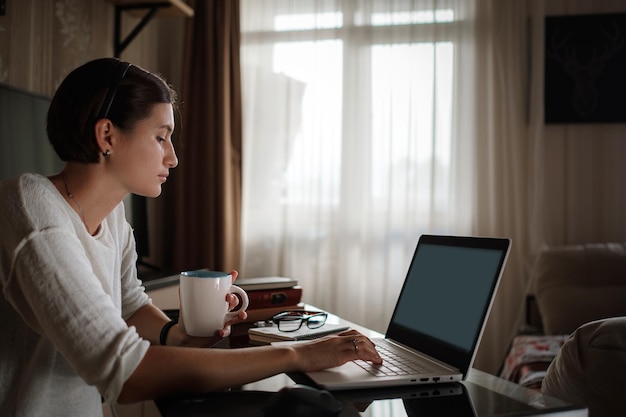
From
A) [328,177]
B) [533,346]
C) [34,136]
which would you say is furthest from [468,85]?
[34,136]

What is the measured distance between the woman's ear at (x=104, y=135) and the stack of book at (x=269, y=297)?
54 cm

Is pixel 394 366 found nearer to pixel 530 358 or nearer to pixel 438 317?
pixel 438 317

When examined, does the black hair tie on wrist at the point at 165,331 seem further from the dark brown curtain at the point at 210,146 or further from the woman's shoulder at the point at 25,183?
the dark brown curtain at the point at 210,146

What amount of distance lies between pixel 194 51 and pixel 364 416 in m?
3.24

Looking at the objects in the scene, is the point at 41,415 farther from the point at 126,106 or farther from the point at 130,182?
the point at 126,106

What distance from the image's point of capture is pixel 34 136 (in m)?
2.42

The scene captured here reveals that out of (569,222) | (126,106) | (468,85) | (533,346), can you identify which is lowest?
(533,346)

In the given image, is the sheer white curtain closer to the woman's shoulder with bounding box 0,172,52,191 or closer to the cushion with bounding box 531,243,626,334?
the cushion with bounding box 531,243,626,334

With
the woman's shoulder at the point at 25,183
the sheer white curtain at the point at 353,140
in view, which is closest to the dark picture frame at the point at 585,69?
the sheer white curtain at the point at 353,140

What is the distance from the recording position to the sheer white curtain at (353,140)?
137 inches

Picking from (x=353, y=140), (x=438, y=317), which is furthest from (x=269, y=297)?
(x=353, y=140)

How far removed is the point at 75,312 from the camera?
2.67 feet

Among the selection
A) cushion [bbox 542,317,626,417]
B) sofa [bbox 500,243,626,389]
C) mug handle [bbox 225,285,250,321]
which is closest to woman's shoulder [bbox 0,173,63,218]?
mug handle [bbox 225,285,250,321]

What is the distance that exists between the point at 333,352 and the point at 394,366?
12 cm
